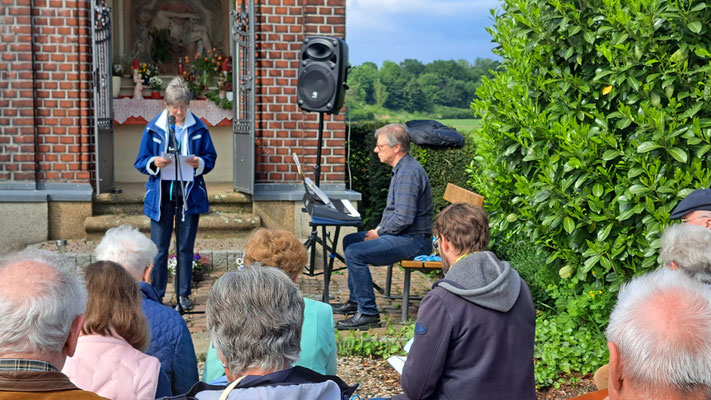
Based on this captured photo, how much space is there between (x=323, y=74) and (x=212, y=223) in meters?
2.32

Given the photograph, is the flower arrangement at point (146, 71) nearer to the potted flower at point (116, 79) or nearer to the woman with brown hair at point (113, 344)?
the potted flower at point (116, 79)

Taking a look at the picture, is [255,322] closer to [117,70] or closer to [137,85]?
[137,85]

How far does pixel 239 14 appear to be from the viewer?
28.3 ft

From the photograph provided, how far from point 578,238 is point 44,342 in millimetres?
3618

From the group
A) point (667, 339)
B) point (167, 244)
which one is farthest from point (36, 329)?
point (167, 244)

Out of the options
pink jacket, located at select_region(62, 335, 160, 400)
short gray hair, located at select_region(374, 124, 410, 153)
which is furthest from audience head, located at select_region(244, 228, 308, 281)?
short gray hair, located at select_region(374, 124, 410, 153)

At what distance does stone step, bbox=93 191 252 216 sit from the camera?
870cm

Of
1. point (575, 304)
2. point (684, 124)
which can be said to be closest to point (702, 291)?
point (684, 124)

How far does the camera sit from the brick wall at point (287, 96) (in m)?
8.52

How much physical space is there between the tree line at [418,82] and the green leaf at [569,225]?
10.2 meters

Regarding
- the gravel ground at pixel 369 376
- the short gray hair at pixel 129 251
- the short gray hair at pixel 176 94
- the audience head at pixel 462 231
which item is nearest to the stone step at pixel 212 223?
the short gray hair at pixel 176 94

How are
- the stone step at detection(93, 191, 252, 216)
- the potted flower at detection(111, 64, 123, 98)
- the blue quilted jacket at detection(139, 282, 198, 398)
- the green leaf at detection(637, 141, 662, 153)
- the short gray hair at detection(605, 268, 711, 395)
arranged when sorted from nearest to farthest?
the short gray hair at detection(605, 268, 711, 395) → the blue quilted jacket at detection(139, 282, 198, 398) → the green leaf at detection(637, 141, 662, 153) → the stone step at detection(93, 191, 252, 216) → the potted flower at detection(111, 64, 123, 98)

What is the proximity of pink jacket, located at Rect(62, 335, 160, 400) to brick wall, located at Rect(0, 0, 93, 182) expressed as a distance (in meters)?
6.20

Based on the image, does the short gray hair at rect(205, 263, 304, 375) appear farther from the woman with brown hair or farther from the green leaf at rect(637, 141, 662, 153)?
the green leaf at rect(637, 141, 662, 153)
